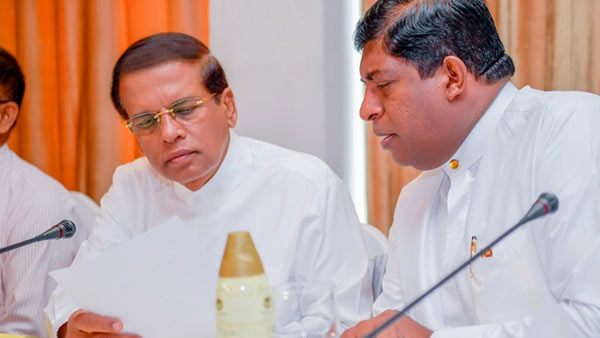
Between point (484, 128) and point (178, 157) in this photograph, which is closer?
point (484, 128)

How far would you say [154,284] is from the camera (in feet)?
4.36

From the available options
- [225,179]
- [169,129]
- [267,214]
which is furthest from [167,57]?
[267,214]

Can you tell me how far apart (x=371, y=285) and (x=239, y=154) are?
547 millimetres

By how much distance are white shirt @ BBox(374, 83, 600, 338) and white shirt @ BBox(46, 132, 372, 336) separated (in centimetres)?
18

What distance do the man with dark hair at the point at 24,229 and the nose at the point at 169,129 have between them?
734 mm

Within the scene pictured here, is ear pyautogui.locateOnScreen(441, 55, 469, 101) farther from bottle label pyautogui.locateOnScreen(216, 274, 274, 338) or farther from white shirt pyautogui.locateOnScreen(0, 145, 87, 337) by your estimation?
white shirt pyautogui.locateOnScreen(0, 145, 87, 337)

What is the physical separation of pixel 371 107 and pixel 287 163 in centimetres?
56

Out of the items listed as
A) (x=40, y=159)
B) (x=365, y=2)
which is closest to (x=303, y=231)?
(x=365, y=2)

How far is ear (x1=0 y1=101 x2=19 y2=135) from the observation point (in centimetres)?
254

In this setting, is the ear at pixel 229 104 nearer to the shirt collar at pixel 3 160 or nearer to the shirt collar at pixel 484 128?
the shirt collar at pixel 484 128

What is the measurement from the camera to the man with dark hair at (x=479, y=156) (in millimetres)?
1324

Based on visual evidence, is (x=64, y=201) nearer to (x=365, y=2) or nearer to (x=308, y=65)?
(x=308, y=65)

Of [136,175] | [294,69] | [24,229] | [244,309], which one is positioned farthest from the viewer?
[294,69]

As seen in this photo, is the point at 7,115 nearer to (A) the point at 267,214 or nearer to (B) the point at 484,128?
(A) the point at 267,214
